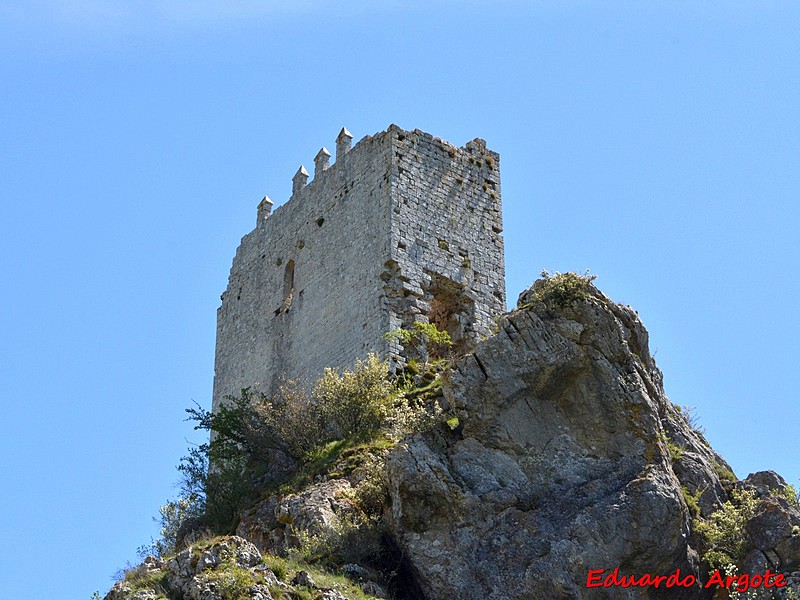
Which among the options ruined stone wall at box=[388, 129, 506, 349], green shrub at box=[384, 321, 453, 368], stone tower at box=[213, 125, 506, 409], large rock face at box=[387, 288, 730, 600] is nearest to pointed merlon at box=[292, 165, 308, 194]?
stone tower at box=[213, 125, 506, 409]

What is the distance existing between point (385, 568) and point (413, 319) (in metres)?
6.87

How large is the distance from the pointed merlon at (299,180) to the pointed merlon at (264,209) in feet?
3.69

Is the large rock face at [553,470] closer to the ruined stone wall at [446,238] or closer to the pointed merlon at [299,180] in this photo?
the ruined stone wall at [446,238]

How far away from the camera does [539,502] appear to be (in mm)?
19453

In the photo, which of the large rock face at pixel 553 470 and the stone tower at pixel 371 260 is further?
the stone tower at pixel 371 260

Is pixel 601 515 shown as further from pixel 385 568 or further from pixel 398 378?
pixel 398 378

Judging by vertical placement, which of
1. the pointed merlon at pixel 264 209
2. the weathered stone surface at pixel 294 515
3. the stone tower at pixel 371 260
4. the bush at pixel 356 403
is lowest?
the weathered stone surface at pixel 294 515

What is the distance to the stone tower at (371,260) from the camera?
25.3 m

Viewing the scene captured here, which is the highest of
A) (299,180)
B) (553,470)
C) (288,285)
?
(299,180)

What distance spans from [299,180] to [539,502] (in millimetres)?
11704

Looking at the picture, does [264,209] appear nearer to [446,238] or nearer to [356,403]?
[446,238]

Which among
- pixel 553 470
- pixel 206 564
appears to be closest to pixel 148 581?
pixel 206 564

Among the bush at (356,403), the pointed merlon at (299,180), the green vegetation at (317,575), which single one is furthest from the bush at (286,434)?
the pointed merlon at (299,180)

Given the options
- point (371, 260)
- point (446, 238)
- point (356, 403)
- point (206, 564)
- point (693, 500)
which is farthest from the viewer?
point (446, 238)
